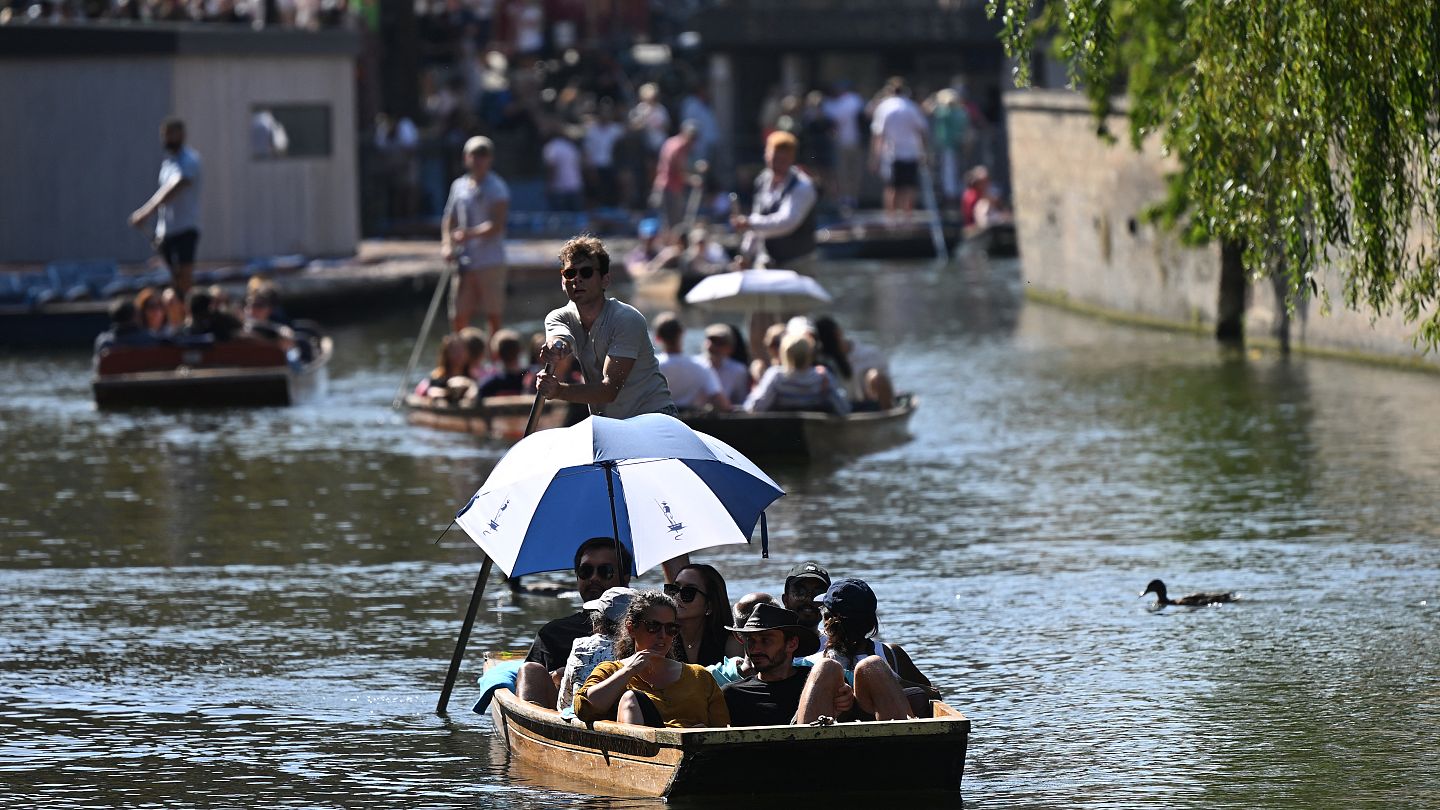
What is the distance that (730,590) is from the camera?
566 inches

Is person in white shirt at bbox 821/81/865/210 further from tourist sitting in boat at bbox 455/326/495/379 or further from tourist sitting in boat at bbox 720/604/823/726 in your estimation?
tourist sitting in boat at bbox 720/604/823/726

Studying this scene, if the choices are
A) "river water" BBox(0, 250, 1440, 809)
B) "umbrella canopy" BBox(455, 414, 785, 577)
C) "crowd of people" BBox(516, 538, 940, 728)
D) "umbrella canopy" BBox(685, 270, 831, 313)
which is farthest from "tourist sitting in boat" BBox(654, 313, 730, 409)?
"crowd of people" BBox(516, 538, 940, 728)

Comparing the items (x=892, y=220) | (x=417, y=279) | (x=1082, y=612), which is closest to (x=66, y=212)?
(x=417, y=279)

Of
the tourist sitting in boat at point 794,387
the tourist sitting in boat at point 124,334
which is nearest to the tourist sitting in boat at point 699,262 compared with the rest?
the tourist sitting in boat at point 124,334

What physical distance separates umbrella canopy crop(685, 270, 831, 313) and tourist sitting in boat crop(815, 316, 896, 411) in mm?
261

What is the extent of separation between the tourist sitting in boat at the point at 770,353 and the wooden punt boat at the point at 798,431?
3.11 ft

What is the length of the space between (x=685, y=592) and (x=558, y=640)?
21.4 inches

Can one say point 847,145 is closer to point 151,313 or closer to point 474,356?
point 151,313

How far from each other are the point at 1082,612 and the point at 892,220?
28003 millimetres

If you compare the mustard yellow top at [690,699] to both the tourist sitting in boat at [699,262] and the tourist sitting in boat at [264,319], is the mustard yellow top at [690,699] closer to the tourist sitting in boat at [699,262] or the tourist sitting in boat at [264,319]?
the tourist sitting in boat at [264,319]

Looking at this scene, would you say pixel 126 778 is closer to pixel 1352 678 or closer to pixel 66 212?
pixel 1352 678

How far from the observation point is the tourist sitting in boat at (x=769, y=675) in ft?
32.3

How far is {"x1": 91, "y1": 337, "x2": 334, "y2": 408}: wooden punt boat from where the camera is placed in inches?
907

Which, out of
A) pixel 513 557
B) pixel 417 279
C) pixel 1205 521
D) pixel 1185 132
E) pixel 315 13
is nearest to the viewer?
pixel 513 557
